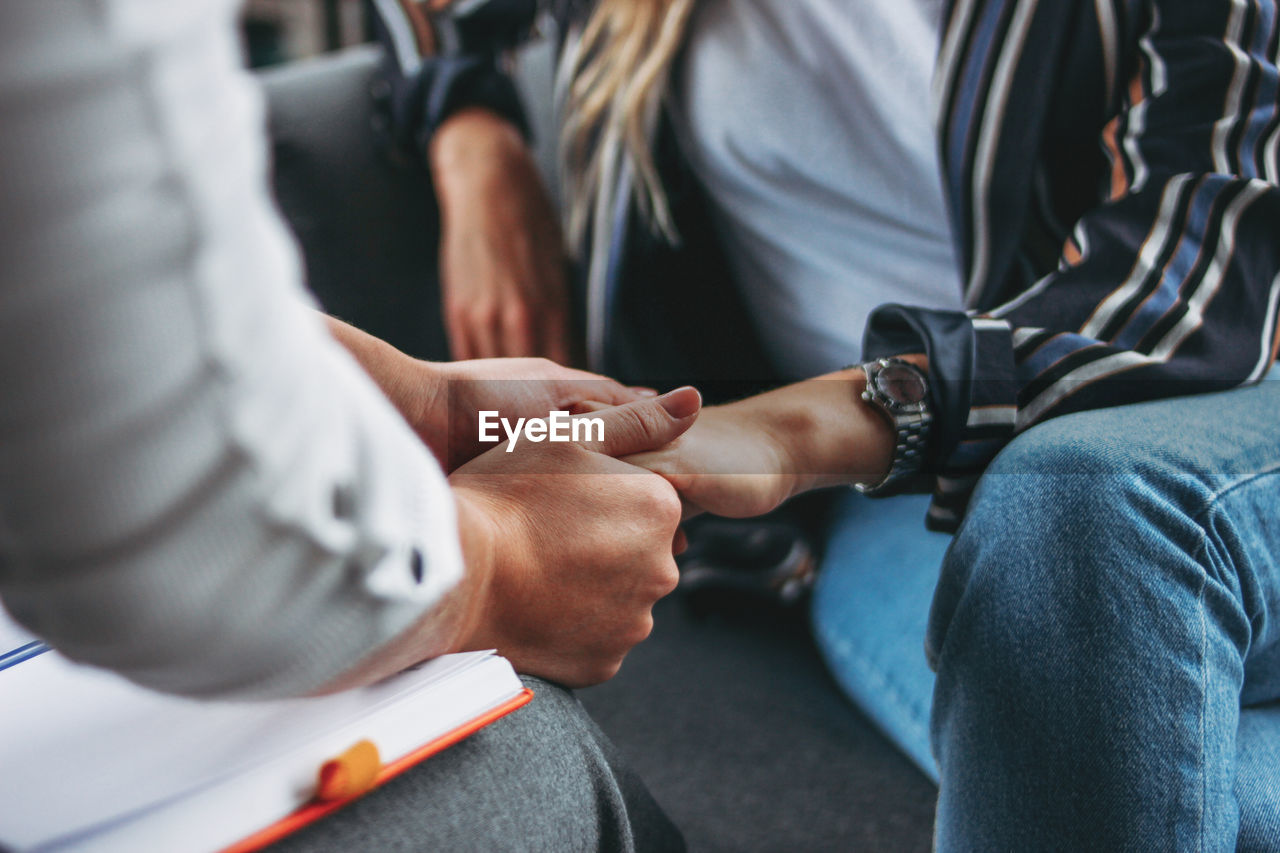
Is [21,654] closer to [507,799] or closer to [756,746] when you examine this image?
[507,799]

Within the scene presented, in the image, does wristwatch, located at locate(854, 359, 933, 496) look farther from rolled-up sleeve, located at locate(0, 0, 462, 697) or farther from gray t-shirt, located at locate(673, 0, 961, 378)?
rolled-up sleeve, located at locate(0, 0, 462, 697)

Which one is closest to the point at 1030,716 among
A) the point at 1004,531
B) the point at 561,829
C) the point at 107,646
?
the point at 1004,531

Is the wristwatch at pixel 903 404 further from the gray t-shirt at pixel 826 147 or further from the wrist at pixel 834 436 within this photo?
the gray t-shirt at pixel 826 147

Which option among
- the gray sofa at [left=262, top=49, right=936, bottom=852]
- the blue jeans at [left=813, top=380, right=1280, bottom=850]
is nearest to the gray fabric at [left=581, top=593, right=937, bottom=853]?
the gray sofa at [left=262, top=49, right=936, bottom=852]

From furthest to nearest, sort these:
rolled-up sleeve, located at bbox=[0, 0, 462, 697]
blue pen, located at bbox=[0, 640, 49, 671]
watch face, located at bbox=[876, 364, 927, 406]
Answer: watch face, located at bbox=[876, 364, 927, 406], blue pen, located at bbox=[0, 640, 49, 671], rolled-up sleeve, located at bbox=[0, 0, 462, 697]

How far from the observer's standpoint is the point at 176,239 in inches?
4.8

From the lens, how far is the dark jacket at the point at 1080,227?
34 cm

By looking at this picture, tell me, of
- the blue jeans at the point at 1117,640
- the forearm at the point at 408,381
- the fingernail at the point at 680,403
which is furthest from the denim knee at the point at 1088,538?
the forearm at the point at 408,381

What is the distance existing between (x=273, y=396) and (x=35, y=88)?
0.06 meters

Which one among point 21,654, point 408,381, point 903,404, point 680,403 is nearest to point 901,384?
point 903,404

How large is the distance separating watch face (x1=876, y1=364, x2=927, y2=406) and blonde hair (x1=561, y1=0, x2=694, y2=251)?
166 mm

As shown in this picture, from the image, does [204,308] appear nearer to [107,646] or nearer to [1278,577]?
[107,646]

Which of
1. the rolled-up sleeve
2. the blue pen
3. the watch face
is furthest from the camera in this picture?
the watch face

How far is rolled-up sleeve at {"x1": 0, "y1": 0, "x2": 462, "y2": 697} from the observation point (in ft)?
0.37
